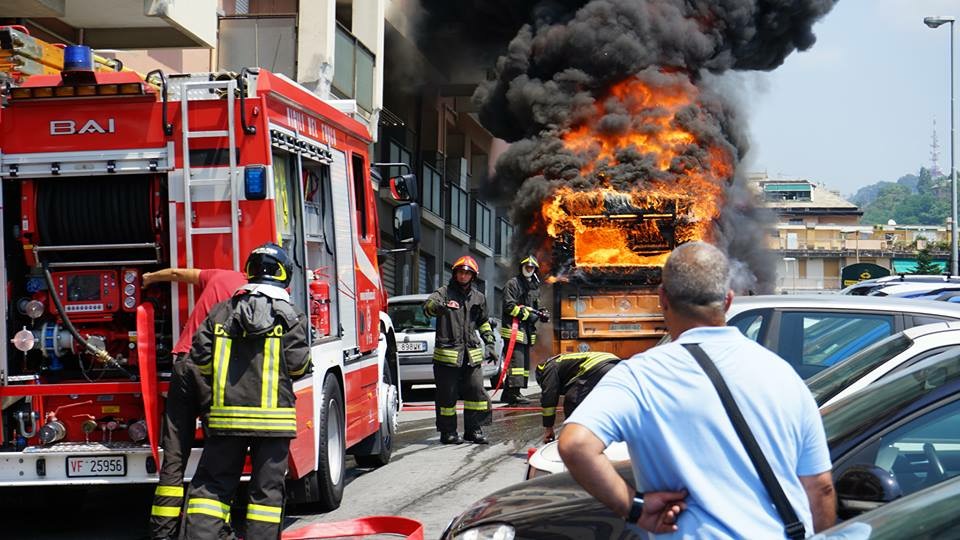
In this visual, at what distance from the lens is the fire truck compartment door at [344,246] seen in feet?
28.4

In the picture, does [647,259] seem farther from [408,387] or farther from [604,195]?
[408,387]

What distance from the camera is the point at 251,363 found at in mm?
5887

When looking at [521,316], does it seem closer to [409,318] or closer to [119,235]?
[409,318]

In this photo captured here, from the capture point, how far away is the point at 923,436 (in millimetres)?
3924

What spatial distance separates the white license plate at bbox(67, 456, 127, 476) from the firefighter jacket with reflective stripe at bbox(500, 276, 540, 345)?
292 inches

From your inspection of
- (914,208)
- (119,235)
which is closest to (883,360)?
(119,235)

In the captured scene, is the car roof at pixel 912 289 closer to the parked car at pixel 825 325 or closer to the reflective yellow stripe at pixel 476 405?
the reflective yellow stripe at pixel 476 405

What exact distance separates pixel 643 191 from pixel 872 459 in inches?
668

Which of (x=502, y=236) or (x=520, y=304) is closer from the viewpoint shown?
(x=520, y=304)

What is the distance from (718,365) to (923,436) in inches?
53.8

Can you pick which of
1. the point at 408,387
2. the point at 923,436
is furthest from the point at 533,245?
the point at 923,436

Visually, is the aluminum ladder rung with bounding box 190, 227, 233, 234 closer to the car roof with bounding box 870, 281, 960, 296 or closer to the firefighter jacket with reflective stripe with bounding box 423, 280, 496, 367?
the firefighter jacket with reflective stripe with bounding box 423, 280, 496, 367

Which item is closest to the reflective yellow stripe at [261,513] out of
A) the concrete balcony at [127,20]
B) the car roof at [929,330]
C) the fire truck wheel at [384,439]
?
the car roof at [929,330]

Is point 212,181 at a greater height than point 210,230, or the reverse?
point 212,181
